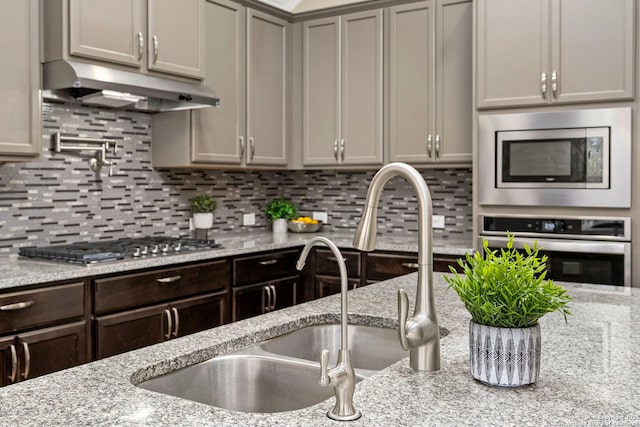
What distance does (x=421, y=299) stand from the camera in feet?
4.21

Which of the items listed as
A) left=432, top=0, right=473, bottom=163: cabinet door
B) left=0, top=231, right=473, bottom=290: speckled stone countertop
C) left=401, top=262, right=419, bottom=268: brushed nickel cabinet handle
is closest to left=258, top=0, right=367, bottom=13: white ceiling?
left=432, top=0, right=473, bottom=163: cabinet door

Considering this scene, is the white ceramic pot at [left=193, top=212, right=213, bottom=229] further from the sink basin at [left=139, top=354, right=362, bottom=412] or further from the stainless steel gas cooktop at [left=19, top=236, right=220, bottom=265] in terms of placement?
the sink basin at [left=139, top=354, right=362, bottom=412]

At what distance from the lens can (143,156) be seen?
12.8 ft

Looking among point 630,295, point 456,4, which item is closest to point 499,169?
point 456,4

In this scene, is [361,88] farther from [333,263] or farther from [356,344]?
[356,344]

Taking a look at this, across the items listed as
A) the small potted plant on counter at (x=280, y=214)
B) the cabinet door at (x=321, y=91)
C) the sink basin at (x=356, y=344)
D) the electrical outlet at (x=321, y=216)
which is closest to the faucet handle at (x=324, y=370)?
the sink basin at (x=356, y=344)

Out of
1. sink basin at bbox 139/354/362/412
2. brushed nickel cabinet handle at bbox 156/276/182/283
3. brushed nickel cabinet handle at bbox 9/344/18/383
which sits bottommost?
brushed nickel cabinet handle at bbox 9/344/18/383

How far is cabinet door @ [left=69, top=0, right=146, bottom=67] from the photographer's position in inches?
117

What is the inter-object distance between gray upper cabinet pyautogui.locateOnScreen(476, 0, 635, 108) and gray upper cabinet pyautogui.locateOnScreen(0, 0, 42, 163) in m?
2.34

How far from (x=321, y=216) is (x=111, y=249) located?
2.09 meters

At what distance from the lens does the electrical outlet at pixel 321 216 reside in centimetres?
496

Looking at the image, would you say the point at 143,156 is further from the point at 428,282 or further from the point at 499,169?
the point at 428,282

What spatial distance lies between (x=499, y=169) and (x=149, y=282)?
1999 mm

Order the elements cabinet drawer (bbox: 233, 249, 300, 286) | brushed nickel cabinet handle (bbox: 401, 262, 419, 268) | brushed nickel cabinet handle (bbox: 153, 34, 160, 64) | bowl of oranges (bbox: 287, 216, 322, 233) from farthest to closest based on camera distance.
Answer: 1. bowl of oranges (bbox: 287, 216, 322, 233)
2. brushed nickel cabinet handle (bbox: 401, 262, 419, 268)
3. cabinet drawer (bbox: 233, 249, 300, 286)
4. brushed nickel cabinet handle (bbox: 153, 34, 160, 64)
